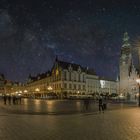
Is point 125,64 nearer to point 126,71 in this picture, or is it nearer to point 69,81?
point 126,71

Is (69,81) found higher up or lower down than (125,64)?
lower down

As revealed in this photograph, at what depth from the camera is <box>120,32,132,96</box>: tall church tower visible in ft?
446

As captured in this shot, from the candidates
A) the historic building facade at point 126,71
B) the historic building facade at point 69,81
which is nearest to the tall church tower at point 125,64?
the historic building facade at point 126,71

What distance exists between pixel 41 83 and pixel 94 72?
31.7 meters

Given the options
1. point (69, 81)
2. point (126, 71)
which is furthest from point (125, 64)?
point (69, 81)

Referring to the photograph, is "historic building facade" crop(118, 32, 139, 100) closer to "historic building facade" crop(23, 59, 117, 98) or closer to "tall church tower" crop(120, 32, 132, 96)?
"tall church tower" crop(120, 32, 132, 96)

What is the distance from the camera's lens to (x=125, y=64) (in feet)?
454

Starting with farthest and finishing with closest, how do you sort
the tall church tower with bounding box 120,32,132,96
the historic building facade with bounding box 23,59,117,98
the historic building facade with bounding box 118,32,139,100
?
the tall church tower with bounding box 120,32,132,96, the historic building facade with bounding box 118,32,139,100, the historic building facade with bounding box 23,59,117,98

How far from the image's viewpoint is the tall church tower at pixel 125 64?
446 ft

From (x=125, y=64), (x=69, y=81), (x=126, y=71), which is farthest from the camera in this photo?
(x=125, y=64)

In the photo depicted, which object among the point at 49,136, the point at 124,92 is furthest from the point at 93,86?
the point at 49,136

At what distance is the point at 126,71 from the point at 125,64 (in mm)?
4372

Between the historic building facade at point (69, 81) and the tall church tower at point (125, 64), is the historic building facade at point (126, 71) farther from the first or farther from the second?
A: the historic building facade at point (69, 81)

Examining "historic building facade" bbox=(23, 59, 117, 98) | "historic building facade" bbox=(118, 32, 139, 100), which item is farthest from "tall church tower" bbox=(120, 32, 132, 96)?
"historic building facade" bbox=(23, 59, 117, 98)
